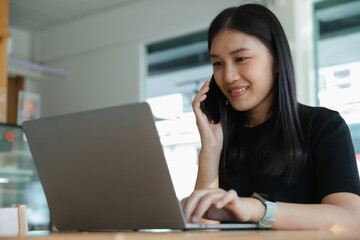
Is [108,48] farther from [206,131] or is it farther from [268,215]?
[268,215]

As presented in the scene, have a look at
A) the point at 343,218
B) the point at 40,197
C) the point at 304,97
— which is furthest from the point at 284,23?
the point at 343,218

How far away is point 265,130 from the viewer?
1284mm

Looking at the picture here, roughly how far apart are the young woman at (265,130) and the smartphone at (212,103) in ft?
0.05

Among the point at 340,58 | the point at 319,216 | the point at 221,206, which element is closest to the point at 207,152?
the point at 319,216

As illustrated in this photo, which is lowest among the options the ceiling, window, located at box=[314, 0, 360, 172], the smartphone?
the smartphone

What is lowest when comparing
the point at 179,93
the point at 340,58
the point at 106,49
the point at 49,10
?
the point at 179,93

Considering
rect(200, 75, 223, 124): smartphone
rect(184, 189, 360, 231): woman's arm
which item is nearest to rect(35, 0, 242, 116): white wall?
rect(200, 75, 223, 124): smartphone

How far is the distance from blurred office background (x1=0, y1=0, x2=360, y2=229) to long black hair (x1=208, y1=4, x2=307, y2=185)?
1.75 metres

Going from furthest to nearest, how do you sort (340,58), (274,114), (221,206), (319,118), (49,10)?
(49,10) → (340,58) → (274,114) → (319,118) → (221,206)

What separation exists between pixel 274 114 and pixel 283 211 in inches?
19.3

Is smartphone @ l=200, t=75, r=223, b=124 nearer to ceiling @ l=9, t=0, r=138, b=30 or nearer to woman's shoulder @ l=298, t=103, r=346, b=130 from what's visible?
woman's shoulder @ l=298, t=103, r=346, b=130

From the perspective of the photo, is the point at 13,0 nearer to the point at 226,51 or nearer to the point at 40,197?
the point at 40,197

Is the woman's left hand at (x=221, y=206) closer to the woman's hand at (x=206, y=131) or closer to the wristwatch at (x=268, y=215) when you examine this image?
the wristwatch at (x=268, y=215)

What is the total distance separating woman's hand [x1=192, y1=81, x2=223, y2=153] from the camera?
126 cm
